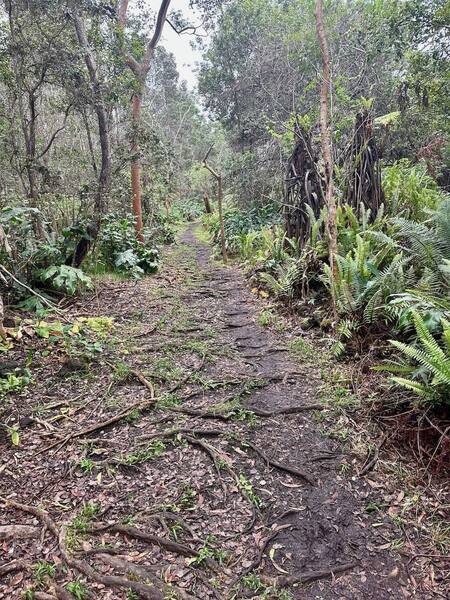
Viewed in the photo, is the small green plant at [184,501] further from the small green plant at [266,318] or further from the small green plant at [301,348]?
the small green plant at [266,318]

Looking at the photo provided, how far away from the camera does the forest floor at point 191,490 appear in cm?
196

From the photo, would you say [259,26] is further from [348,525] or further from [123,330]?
[348,525]

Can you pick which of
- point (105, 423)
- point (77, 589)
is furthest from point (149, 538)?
point (105, 423)

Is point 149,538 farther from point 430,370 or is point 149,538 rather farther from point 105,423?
point 430,370

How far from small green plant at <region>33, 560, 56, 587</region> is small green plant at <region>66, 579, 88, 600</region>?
4.9 inches

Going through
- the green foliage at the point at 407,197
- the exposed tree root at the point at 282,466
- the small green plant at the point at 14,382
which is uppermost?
the green foliage at the point at 407,197

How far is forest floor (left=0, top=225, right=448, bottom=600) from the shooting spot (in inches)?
77.1

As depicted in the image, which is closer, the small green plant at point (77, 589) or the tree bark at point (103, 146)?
the small green plant at point (77, 589)

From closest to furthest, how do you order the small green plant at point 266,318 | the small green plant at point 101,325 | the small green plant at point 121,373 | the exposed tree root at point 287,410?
the exposed tree root at point 287,410 → the small green plant at point 121,373 → the small green plant at point 101,325 → the small green plant at point 266,318

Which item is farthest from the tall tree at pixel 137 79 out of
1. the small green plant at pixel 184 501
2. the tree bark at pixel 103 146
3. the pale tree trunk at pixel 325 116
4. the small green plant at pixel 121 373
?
the small green plant at pixel 184 501

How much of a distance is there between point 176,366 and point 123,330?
130cm

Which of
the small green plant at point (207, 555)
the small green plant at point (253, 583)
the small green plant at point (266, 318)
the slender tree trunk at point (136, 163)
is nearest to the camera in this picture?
the small green plant at point (253, 583)

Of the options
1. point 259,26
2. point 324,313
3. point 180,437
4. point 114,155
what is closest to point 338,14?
point 259,26

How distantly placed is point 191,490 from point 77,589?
0.86 meters
